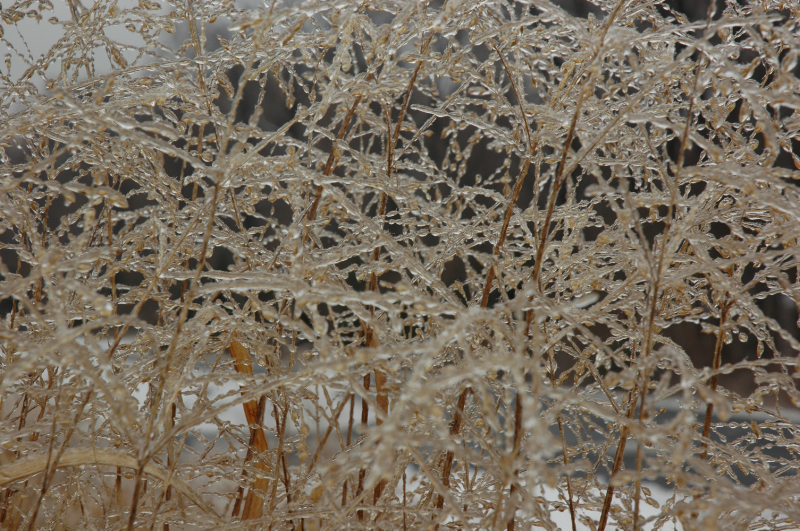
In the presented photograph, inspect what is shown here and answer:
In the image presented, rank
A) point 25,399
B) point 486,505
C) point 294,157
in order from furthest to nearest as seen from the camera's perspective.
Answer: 1. point 25,399
2. point 486,505
3. point 294,157

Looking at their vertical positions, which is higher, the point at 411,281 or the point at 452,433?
the point at 411,281

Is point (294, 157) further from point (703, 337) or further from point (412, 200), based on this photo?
point (703, 337)

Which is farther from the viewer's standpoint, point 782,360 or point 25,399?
point 25,399

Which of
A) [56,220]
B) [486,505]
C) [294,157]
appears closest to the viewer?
[294,157]

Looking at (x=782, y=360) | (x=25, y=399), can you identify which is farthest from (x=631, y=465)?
(x=25, y=399)

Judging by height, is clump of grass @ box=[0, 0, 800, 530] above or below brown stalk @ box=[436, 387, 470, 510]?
above

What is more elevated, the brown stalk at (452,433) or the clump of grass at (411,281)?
the clump of grass at (411,281)

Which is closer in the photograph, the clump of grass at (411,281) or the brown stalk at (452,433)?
the clump of grass at (411,281)

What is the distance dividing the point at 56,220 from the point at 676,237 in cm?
205

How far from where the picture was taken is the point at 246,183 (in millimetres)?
428

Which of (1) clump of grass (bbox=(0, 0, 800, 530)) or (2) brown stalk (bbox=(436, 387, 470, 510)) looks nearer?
(1) clump of grass (bbox=(0, 0, 800, 530))

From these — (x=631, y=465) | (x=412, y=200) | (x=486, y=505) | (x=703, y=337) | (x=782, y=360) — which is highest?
(x=412, y=200)

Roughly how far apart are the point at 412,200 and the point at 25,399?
55 centimetres

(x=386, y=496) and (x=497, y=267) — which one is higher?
(x=497, y=267)
